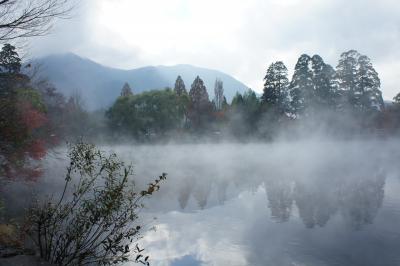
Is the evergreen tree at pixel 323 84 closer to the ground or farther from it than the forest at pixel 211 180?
farther from it

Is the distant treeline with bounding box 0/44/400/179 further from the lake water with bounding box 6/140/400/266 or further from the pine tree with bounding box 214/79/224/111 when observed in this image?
the pine tree with bounding box 214/79/224/111

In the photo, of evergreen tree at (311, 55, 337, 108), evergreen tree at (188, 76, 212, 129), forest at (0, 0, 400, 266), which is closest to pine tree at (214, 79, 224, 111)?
evergreen tree at (188, 76, 212, 129)

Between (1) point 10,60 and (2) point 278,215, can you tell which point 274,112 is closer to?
(2) point 278,215

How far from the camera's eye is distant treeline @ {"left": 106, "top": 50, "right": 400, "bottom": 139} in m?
46.5

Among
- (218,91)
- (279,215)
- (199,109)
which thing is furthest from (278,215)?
(218,91)

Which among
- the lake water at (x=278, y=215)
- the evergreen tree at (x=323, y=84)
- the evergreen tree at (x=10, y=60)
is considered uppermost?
the evergreen tree at (x=323, y=84)

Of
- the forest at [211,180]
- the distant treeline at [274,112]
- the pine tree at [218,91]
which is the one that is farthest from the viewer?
the pine tree at [218,91]

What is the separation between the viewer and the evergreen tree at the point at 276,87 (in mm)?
53000

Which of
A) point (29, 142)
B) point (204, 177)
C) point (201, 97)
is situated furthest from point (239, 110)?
point (29, 142)

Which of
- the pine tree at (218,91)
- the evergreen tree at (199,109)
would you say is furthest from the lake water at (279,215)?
the pine tree at (218,91)

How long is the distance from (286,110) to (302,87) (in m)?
4.40

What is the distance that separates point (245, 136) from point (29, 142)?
135 feet

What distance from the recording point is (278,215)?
14641mm

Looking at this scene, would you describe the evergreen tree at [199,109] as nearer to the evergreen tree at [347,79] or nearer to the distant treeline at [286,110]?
the distant treeline at [286,110]
